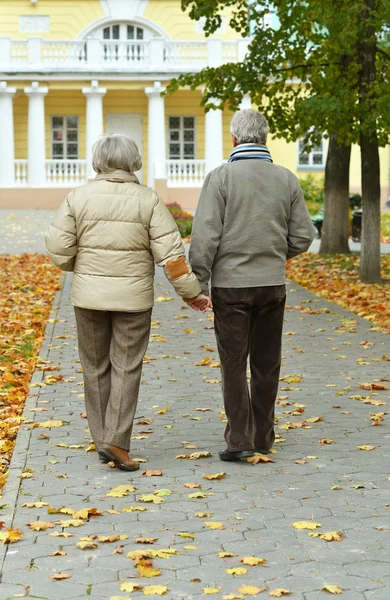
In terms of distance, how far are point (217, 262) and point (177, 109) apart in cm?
3379

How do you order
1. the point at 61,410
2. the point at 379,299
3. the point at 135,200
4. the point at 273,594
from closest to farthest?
1. the point at 273,594
2. the point at 135,200
3. the point at 61,410
4. the point at 379,299

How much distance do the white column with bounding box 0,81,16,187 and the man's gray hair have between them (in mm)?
31044

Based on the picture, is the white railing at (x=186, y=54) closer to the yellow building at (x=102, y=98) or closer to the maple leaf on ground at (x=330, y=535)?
the yellow building at (x=102, y=98)

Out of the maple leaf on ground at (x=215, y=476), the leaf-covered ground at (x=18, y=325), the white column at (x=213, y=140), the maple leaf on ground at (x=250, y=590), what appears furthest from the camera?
the white column at (x=213, y=140)

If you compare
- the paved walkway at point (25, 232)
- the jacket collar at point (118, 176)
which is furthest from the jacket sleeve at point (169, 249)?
the paved walkway at point (25, 232)

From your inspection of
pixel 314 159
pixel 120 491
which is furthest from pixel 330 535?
pixel 314 159

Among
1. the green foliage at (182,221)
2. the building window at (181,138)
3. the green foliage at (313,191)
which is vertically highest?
the building window at (181,138)

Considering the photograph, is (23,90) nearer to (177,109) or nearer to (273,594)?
(177,109)

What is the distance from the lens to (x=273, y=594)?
14.7ft

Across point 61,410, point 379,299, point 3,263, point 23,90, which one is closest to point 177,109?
point 23,90

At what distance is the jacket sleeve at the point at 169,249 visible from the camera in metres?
6.25

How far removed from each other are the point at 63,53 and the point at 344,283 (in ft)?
77.0

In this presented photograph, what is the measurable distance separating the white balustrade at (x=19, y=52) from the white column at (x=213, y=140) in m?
6.26

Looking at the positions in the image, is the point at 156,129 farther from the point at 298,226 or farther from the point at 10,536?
the point at 10,536
